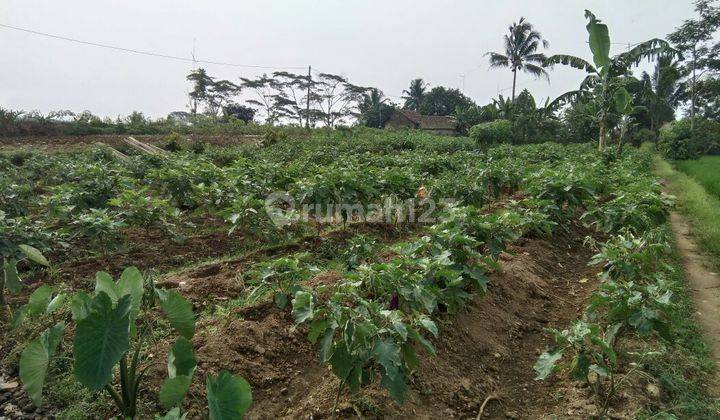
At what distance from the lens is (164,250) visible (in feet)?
19.2

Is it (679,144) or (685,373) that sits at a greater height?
(679,144)

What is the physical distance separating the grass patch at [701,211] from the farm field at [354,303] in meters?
1.15

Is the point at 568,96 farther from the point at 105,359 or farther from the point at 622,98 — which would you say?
the point at 105,359

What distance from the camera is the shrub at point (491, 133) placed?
2539 cm

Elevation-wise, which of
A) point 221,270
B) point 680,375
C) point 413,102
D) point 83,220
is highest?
point 413,102

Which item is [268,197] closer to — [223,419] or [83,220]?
[83,220]

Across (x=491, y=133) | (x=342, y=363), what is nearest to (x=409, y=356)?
(x=342, y=363)

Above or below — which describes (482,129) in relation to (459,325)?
above

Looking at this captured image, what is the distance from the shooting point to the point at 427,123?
39062mm

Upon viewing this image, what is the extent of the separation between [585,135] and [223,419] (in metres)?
33.9

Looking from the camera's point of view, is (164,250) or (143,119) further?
(143,119)

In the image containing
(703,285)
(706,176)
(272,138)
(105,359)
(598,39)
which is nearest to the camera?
(105,359)

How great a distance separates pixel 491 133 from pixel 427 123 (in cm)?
1393

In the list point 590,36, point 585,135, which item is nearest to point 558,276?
point 590,36
